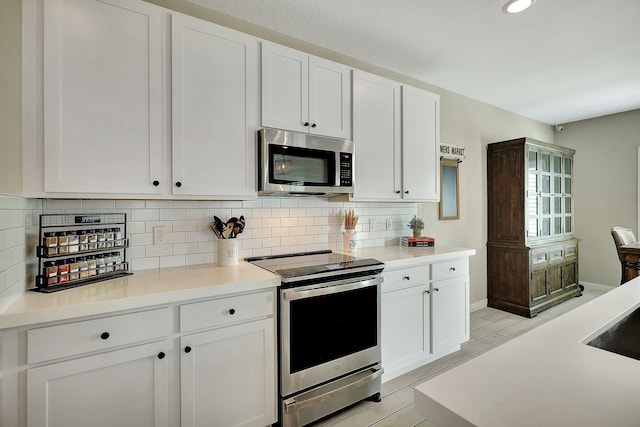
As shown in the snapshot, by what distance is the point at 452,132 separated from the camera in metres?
3.77

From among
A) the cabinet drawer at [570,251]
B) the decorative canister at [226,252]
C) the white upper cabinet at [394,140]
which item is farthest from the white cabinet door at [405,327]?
the cabinet drawer at [570,251]

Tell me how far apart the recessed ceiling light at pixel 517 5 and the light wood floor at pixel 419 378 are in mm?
2548

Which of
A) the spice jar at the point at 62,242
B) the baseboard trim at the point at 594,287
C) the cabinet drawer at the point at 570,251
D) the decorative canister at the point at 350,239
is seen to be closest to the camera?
the spice jar at the point at 62,242

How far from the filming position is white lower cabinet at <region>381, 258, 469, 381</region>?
235 cm

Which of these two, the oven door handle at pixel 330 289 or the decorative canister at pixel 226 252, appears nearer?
the oven door handle at pixel 330 289

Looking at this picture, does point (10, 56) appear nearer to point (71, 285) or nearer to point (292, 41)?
point (71, 285)

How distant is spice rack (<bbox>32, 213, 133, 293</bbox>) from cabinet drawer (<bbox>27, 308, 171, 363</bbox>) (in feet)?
0.97

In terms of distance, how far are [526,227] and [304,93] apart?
319 centimetres

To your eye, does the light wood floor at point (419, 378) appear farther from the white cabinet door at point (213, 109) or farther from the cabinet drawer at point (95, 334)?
the white cabinet door at point (213, 109)

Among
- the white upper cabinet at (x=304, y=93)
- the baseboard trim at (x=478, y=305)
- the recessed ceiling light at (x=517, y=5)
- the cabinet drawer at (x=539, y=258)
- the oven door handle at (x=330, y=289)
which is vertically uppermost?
the recessed ceiling light at (x=517, y=5)

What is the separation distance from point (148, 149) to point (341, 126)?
134cm

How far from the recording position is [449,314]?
2746 mm

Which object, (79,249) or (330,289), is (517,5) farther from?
(79,249)

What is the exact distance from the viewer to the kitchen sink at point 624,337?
1112 millimetres
